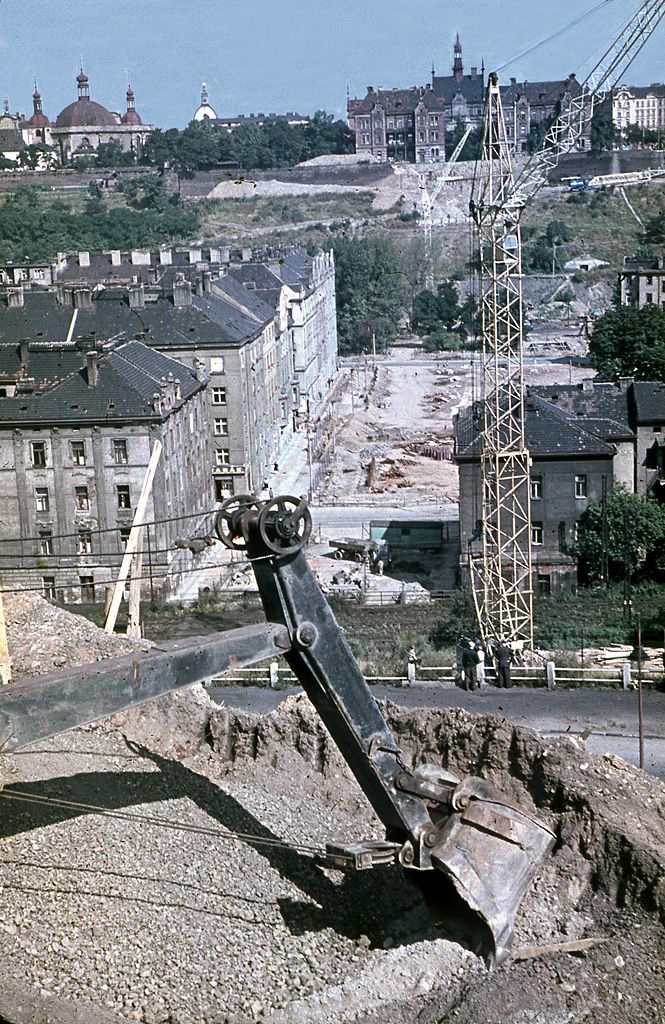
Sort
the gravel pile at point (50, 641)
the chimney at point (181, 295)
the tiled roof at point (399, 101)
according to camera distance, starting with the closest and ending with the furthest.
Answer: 1. the gravel pile at point (50, 641)
2. the chimney at point (181, 295)
3. the tiled roof at point (399, 101)

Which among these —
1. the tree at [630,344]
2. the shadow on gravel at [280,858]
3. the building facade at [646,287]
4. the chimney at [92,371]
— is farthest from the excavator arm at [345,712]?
the building facade at [646,287]

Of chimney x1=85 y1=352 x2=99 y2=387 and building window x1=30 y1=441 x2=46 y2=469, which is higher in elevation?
chimney x1=85 y1=352 x2=99 y2=387

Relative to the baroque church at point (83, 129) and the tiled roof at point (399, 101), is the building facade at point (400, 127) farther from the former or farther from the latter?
the baroque church at point (83, 129)

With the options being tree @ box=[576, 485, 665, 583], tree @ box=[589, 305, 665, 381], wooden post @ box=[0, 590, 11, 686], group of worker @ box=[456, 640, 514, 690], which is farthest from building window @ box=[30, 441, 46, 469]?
tree @ box=[589, 305, 665, 381]

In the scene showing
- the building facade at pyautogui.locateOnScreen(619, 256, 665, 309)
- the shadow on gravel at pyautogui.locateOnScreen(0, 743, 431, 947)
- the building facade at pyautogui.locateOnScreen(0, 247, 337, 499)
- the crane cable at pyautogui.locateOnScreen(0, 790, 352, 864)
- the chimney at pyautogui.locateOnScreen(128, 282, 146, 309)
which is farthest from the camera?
the building facade at pyautogui.locateOnScreen(619, 256, 665, 309)

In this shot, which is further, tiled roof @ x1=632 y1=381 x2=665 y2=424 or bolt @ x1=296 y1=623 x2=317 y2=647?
tiled roof @ x1=632 y1=381 x2=665 y2=424

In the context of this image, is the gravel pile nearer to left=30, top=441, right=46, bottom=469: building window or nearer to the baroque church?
left=30, top=441, right=46, bottom=469: building window
